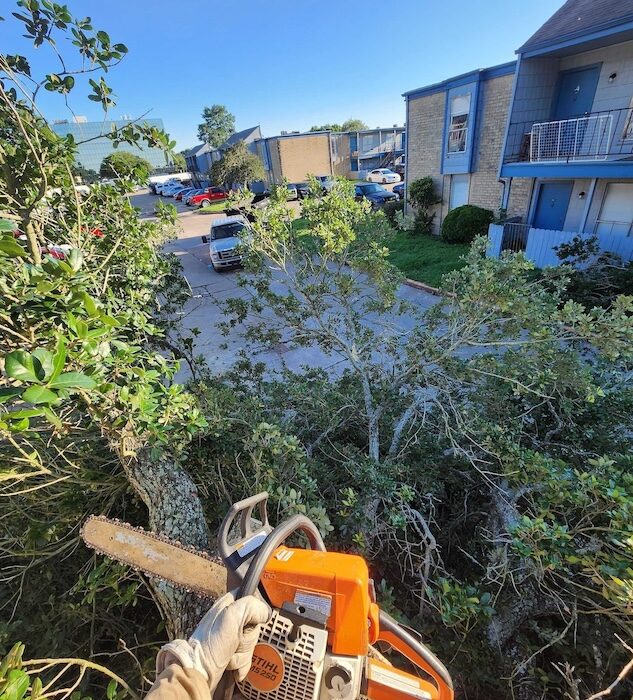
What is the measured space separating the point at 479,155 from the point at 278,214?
1197 centimetres

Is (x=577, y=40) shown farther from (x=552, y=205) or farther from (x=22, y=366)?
(x=22, y=366)

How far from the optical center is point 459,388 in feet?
14.6

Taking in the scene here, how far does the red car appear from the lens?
31.7 metres

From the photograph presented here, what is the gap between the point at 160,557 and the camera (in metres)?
2.10

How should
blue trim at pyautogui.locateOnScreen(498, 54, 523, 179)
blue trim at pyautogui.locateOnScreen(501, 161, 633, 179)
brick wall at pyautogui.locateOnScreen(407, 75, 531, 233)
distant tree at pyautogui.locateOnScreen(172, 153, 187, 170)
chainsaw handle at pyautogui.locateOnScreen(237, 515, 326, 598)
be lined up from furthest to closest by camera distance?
brick wall at pyautogui.locateOnScreen(407, 75, 531, 233) → blue trim at pyautogui.locateOnScreen(498, 54, 523, 179) → blue trim at pyautogui.locateOnScreen(501, 161, 633, 179) → distant tree at pyautogui.locateOnScreen(172, 153, 187, 170) → chainsaw handle at pyautogui.locateOnScreen(237, 515, 326, 598)

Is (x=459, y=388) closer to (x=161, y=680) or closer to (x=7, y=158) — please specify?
(x=161, y=680)

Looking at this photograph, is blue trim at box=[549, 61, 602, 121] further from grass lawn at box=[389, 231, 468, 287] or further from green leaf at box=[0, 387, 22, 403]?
green leaf at box=[0, 387, 22, 403]

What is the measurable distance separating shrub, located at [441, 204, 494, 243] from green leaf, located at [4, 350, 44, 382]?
1354 cm

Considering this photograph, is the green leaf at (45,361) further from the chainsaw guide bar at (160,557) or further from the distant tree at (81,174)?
the distant tree at (81,174)

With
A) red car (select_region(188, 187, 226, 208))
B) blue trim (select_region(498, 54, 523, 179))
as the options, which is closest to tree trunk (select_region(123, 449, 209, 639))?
blue trim (select_region(498, 54, 523, 179))

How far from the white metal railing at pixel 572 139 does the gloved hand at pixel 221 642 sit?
1237cm

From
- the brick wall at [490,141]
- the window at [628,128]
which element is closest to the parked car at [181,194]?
the brick wall at [490,141]

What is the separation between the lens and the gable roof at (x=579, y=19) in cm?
833

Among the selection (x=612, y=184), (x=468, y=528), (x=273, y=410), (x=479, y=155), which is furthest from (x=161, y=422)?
(x=479, y=155)
